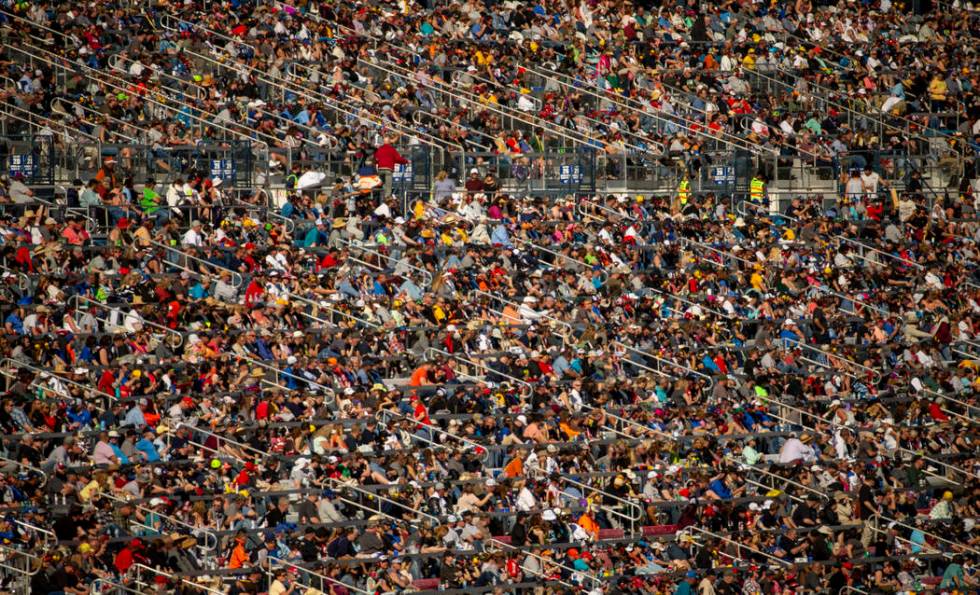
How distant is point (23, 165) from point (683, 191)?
33.3 ft

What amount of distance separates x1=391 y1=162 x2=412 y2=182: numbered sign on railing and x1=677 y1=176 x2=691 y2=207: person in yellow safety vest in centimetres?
435

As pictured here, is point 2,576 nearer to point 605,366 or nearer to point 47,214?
point 47,214

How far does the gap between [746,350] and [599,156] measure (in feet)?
14.4

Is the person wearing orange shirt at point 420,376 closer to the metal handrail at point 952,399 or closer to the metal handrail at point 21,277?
the metal handrail at point 21,277

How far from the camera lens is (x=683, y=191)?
110 ft

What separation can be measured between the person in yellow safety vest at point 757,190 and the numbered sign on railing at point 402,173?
5.61 metres

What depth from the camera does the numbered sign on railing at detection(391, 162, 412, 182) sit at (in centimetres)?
3219

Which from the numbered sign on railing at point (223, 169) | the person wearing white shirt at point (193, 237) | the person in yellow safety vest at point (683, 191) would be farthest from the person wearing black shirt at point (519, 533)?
the person in yellow safety vest at point (683, 191)

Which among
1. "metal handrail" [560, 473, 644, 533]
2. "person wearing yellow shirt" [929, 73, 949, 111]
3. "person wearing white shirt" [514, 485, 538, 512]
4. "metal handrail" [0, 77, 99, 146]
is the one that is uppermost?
"metal handrail" [0, 77, 99, 146]

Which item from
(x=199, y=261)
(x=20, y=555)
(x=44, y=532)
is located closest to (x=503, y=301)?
(x=199, y=261)

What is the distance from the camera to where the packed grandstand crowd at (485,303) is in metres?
26.5

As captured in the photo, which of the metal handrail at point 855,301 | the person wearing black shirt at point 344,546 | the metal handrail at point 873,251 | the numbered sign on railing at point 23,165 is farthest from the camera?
the metal handrail at point 873,251

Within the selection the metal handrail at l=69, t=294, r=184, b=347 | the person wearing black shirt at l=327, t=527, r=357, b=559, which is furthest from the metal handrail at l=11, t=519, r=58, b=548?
the metal handrail at l=69, t=294, r=184, b=347

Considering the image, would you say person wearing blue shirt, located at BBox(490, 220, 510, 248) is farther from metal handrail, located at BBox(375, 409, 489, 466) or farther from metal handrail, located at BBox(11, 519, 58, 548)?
metal handrail, located at BBox(11, 519, 58, 548)
